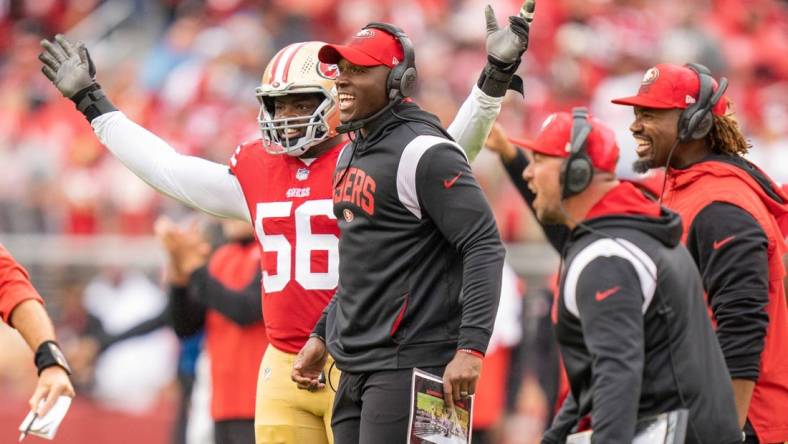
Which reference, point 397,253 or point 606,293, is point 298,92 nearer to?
point 397,253

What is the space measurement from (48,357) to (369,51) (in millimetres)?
1607

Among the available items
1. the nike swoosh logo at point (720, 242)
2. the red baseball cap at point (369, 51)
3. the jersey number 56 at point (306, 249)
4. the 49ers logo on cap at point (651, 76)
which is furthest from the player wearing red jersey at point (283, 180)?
the nike swoosh logo at point (720, 242)

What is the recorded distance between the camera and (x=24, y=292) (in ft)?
17.5

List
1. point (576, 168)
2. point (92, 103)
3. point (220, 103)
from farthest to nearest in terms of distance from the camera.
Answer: point (220, 103)
point (92, 103)
point (576, 168)

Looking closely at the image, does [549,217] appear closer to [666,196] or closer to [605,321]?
[605,321]

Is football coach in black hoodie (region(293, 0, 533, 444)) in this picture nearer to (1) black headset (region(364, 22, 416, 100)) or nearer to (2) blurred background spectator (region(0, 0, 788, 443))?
(1) black headset (region(364, 22, 416, 100))

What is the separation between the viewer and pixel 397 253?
5.48 meters

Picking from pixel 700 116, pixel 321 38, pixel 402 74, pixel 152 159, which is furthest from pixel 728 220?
pixel 321 38

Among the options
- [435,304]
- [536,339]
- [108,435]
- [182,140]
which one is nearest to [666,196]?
[435,304]

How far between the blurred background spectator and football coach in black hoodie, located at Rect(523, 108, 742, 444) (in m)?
6.00

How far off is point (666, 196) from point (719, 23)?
10087mm

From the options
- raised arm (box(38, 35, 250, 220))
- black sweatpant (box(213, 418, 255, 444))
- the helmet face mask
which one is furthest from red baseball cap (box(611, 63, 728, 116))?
black sweatpant (box(213, 418, 255, 444))

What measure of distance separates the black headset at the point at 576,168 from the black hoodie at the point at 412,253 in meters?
0.71

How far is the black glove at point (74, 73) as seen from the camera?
20.4 feet
